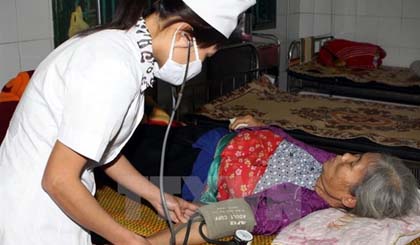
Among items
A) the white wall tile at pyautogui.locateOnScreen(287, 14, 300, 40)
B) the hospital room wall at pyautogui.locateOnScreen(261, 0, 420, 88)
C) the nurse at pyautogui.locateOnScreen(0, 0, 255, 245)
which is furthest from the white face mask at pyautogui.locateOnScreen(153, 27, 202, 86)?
the white wall tile at pyautogui.locateOnScreen(287, 14, 300, 40)

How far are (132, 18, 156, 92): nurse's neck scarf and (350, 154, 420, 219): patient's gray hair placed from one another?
1.02 m

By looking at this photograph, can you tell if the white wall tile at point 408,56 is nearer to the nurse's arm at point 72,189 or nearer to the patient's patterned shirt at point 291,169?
the patient's patterned shirt at point 291,169

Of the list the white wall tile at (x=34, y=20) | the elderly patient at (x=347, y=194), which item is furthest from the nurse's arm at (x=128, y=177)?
the white wall tile at (x=34, y=20)

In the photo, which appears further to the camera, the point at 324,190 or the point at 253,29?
the point at 253,29

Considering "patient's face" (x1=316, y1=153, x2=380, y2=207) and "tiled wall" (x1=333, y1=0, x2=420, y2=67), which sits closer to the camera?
"patient's face" (x1=316, y1=153, x2=380, y2=207)

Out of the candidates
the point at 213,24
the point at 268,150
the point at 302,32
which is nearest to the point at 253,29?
the point at 302,32

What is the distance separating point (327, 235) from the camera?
1722 mm

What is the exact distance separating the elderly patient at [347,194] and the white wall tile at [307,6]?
2.72 metres

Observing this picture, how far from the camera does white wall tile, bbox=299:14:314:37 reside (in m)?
4.61

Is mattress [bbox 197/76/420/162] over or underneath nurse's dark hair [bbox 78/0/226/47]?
underneath

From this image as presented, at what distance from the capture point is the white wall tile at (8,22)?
→ 7.44 feet

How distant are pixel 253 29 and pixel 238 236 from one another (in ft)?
9.56

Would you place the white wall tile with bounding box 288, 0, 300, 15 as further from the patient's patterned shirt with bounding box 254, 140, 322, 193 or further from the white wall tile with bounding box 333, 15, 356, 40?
the patient's patterned shirt with bounding box 254, 140, 322, 193

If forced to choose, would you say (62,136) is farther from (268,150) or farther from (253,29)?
(253,29)
